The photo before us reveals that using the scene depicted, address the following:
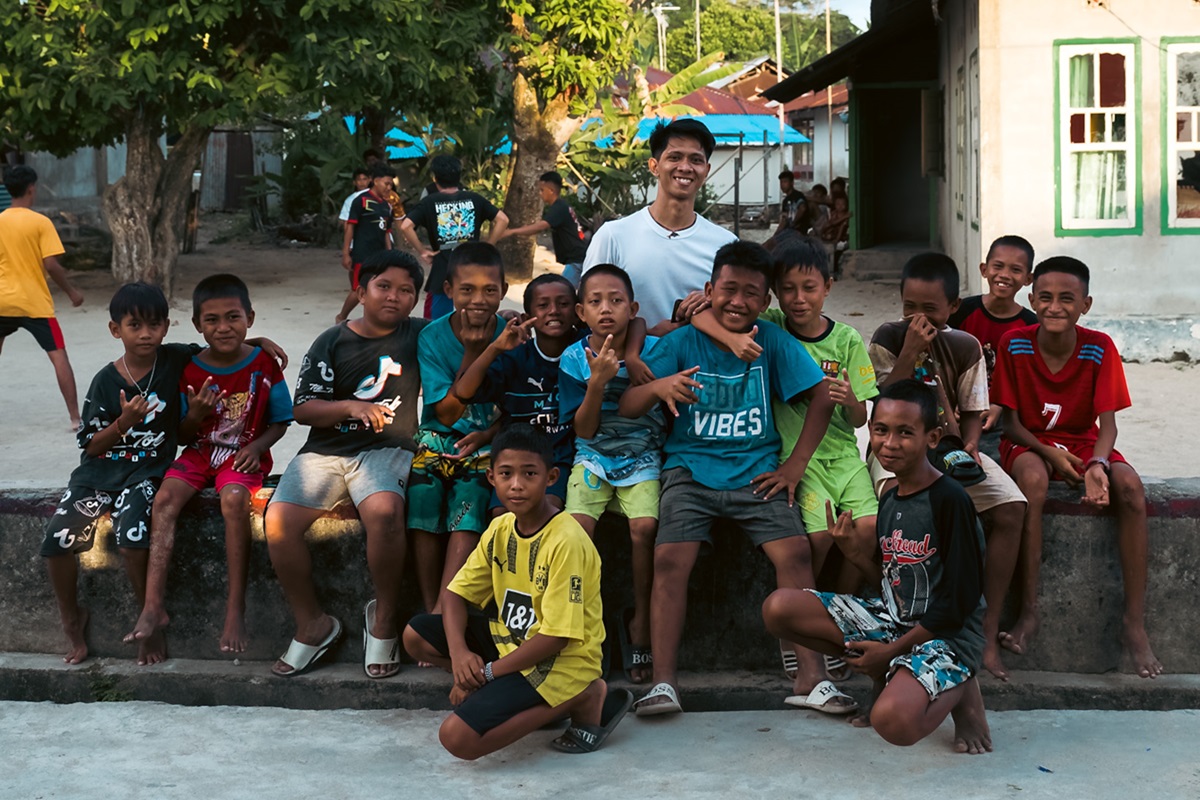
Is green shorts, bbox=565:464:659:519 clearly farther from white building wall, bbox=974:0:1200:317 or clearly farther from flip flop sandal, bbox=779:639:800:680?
white building wall, bbox=974:0:1200:317

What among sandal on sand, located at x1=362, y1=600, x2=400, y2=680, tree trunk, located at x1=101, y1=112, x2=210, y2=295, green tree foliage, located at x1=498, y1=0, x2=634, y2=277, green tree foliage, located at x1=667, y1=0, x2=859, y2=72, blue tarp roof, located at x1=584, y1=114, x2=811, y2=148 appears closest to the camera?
sandal on sand, located at x1=362, y1=600, x2=400, y2=680

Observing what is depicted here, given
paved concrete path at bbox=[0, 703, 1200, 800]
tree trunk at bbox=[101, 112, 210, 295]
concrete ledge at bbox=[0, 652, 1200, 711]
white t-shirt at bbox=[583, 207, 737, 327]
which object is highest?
tree trunk at bbox=[101, 112, 210, 295]

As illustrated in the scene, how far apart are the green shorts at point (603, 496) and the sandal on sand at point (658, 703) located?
49cm

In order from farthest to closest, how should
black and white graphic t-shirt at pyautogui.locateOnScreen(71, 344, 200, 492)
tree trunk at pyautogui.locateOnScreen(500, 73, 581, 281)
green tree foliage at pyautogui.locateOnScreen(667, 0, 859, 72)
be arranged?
green tree foliage at pyautogui.locateOnScreen(667, 0, 859, 72)
tree trunk at pyautogui.locateOnScreen(500, 73, 581, 281)
black and white graphic t-shirt at pyautogui.locateOnScreen(71, 344, 200, 492)

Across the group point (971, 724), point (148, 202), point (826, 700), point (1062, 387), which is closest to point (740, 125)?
point (148, 202)

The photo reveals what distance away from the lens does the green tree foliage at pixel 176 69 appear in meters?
12.0

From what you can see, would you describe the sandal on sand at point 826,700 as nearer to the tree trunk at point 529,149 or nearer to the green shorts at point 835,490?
the green shorts at point 835,490

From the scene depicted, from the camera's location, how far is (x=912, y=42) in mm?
16312

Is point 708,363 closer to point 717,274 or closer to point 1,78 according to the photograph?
point 717,274

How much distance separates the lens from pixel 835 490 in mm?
3967

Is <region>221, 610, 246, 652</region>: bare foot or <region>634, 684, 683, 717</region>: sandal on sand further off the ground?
<region>221, 610, 246, 652</region>: bare foot

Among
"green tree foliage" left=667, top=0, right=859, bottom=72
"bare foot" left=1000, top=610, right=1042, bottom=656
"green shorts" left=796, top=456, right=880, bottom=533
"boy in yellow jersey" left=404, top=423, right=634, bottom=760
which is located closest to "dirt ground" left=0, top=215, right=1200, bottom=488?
"boy in yellow jersey" left=404, top=423, right=634, bottom=760

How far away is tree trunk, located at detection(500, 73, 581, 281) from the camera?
15.5 meters

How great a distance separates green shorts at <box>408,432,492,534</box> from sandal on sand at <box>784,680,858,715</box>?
3.48 ft
